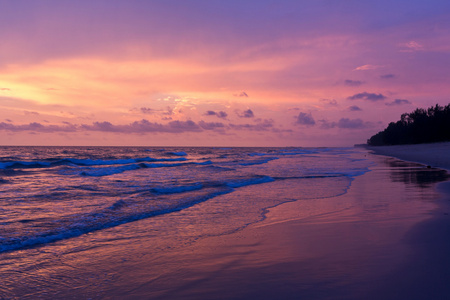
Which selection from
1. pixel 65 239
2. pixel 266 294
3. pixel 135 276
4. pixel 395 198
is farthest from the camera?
pixel 395 198

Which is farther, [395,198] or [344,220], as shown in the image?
[395,198]

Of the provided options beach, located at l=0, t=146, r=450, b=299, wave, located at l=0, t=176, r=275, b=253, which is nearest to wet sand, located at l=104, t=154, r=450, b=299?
beach, located at l=0, t=146, r=450, b=299

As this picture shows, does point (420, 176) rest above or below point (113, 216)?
above

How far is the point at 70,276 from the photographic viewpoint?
5.66m

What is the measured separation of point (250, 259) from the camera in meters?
6.37

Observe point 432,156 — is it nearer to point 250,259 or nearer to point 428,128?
point 250,259

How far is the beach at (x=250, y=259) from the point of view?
16.0ft

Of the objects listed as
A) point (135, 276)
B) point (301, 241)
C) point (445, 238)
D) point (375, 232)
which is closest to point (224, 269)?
point (135, 276)

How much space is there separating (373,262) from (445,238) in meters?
2.51

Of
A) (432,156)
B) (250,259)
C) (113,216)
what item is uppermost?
(432,156)

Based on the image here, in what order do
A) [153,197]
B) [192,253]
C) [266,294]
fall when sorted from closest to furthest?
[266,294]
[192,253]
[153,197]

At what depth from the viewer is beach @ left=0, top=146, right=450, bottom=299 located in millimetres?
4891

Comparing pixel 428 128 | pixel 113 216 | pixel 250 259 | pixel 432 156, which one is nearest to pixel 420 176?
pixel 113 216

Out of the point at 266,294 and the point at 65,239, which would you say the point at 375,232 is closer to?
the point at 266,294
